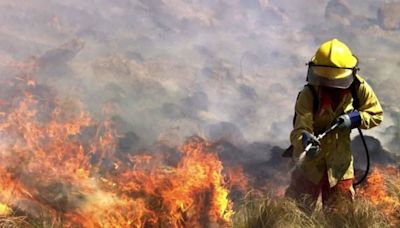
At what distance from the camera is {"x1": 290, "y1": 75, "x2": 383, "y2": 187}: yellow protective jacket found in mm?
3582

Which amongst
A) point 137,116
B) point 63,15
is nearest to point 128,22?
point 63,15

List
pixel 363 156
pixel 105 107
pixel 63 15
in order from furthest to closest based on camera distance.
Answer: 1. pixel 63 15
2. pixel 105 107
3. pixel 363 156

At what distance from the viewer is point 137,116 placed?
10.9 metres

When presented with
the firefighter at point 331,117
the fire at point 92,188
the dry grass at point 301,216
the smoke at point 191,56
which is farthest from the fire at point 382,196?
the smoke at point 191,56

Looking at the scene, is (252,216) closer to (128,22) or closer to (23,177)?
(23,177)

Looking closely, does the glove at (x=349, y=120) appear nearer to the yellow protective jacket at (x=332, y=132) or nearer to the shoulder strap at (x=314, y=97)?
the yellow protective jacket at (x=332, y=132)

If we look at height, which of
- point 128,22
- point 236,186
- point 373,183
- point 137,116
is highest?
point 373,183

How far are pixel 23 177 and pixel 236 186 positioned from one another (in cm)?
322

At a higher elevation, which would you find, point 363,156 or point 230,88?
point 363,156

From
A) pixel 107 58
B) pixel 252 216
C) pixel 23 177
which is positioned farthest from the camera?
pixel 107 58

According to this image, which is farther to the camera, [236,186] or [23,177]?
[236,186]

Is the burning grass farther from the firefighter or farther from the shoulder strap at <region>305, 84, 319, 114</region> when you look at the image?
the shoulder strap at <region>305, 84, 319, 114</region>

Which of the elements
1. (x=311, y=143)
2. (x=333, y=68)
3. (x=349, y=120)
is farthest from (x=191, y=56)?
(x=311, y=143)

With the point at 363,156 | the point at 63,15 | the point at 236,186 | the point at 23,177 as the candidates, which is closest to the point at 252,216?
the point at 23,177
